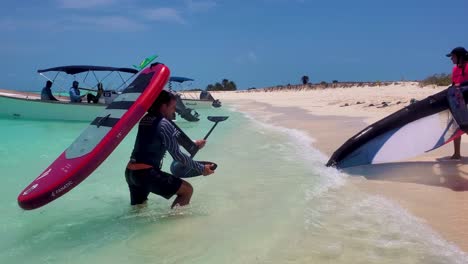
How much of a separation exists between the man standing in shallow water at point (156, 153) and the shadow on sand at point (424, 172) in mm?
2713

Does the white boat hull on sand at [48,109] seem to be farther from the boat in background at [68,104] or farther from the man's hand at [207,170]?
the man's hand at [207,170]

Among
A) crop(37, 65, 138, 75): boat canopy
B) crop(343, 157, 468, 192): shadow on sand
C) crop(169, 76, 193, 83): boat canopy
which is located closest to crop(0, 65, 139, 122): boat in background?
crop(37, 65, 138, 75): boat canopy

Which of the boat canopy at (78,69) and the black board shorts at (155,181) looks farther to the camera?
the boat canopy at (78,69)

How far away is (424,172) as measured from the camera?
5.87 m

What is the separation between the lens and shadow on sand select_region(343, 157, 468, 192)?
5.28 metres

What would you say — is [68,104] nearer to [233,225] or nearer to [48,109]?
[48,109]

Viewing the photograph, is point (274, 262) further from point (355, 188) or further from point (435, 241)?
point (355, 188)

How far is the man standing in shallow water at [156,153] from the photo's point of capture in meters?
3.97

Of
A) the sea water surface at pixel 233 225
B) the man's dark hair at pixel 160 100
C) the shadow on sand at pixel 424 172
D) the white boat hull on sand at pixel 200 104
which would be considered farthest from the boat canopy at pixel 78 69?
the man's dark hair at pixel 160 100

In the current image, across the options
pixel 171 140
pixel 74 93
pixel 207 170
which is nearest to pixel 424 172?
pixel 207 170

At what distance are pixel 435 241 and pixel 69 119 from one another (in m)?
15.3

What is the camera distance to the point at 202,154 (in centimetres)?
877

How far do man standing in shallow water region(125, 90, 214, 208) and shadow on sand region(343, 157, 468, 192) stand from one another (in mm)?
2713

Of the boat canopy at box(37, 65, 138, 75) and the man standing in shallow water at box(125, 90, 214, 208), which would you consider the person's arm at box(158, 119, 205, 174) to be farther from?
the boat canopy at box(37, 65, 138, 75)
